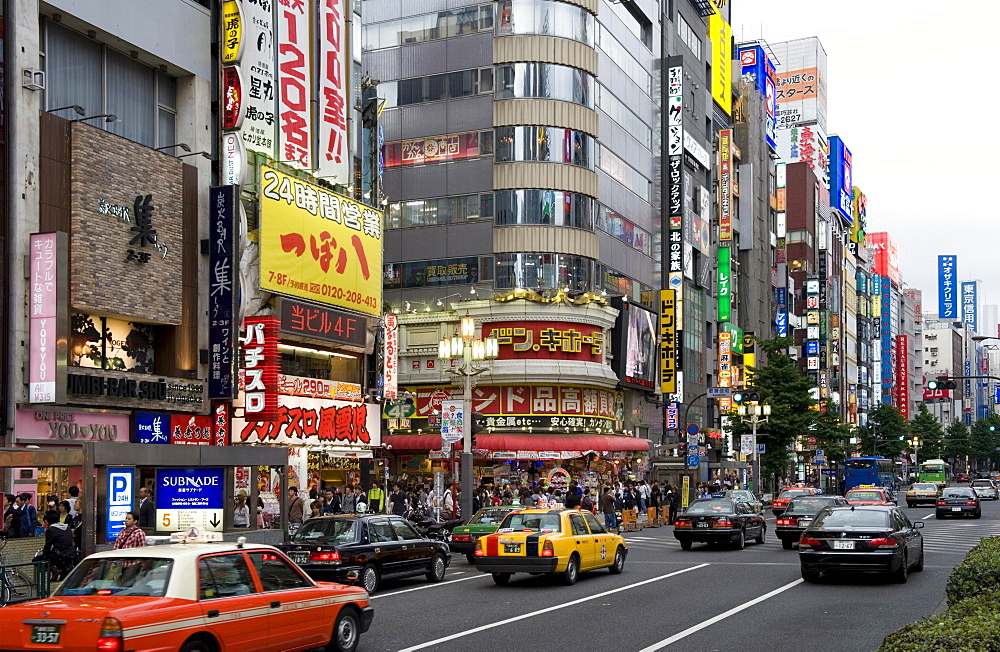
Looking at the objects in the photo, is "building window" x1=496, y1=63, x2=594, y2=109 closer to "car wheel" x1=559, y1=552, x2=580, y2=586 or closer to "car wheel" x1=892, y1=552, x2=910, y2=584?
"car wheel" x1=559, y1=552, x2=580, y2=586

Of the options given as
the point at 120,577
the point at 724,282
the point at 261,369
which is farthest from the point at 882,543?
the point at 724,282

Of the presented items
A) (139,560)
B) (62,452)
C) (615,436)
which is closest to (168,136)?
(62,452)

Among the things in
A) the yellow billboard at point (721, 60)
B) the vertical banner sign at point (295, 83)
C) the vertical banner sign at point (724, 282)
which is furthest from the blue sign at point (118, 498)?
the yellow billboard at point (721, 60)

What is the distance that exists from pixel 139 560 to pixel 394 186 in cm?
4790

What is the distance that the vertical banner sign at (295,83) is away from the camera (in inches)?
1448

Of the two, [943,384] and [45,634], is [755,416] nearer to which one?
[943,384]

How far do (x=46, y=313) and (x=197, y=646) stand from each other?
18482 mm

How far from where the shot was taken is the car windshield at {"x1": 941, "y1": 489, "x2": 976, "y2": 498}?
49.1 metres

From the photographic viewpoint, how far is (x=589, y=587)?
21516 millimetres

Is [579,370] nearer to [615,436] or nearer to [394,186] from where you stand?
[615,436]

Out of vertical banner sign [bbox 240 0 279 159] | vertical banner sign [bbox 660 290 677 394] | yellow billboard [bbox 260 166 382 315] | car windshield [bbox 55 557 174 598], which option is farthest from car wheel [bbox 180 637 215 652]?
vertical banner sign [bbox 660 290 677 394]

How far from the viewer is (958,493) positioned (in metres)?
49.3

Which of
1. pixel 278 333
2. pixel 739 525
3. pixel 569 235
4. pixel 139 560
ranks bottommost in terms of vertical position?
pixel 739 525

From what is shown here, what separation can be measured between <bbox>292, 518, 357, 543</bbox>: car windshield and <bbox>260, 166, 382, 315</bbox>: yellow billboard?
602 inches
